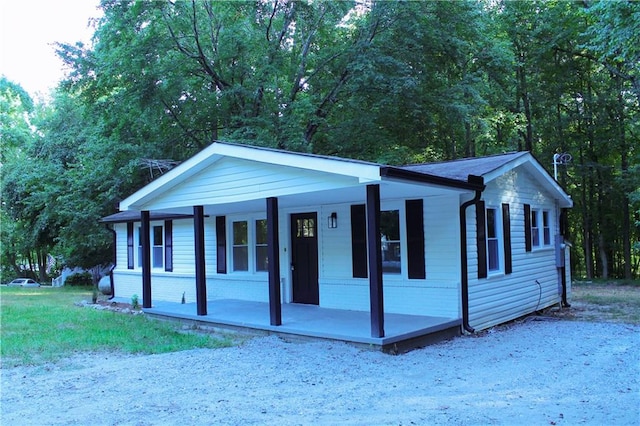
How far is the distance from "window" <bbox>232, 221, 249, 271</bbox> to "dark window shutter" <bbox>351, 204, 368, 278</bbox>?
10.7ft

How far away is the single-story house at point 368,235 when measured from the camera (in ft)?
24.4

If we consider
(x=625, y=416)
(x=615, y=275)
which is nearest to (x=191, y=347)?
(x=625, y=416)

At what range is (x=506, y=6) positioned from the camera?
20.0 metres

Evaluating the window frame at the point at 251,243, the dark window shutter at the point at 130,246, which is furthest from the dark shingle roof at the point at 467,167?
the dark window shutter at the point at 130,246

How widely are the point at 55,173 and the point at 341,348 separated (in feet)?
61.5

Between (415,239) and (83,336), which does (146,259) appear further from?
(415,239)

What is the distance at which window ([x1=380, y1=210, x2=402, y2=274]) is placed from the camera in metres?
8.89

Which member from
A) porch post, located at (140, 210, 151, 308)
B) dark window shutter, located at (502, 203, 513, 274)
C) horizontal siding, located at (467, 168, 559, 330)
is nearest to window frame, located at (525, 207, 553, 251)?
horizontal siding, located at (467, 168, 559, 330)

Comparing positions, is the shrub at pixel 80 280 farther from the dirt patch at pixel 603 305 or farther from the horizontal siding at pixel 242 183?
the dirt patch at pixel 603 305

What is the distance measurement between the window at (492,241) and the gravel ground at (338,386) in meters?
2.06

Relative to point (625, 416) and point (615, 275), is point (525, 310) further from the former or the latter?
point (615, 275)

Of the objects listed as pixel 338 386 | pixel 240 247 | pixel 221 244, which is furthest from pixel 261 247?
pixel 338 386

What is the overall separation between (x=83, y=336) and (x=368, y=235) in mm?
5380

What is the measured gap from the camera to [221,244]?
12164 millimetres
